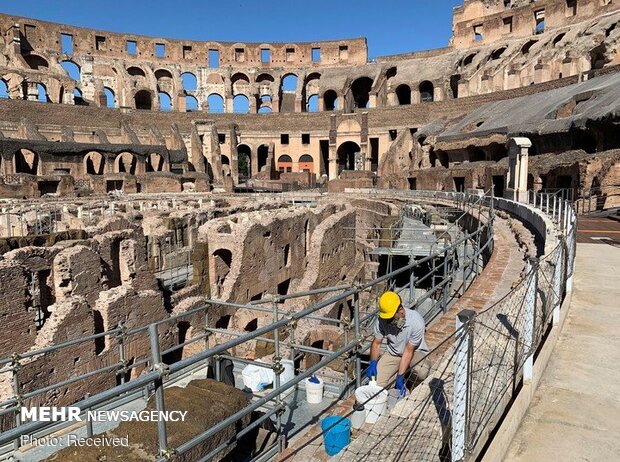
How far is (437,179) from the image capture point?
30.1m

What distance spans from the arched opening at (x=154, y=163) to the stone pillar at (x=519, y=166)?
2557cm

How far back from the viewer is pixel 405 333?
4.62 m

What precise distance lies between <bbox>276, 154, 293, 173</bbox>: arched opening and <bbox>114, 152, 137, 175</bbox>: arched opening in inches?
569

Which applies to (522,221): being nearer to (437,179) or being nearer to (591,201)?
(591,201)

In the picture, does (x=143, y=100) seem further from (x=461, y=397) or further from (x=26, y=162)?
(x=461, y=397)

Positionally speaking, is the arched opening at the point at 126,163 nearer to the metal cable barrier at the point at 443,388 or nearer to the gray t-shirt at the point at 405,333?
the metal cable barrier at the point at 443,388

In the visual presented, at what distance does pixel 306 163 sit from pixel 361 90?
13.3 metres

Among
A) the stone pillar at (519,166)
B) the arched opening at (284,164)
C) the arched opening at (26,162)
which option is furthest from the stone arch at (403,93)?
the arched opening at (26,162)

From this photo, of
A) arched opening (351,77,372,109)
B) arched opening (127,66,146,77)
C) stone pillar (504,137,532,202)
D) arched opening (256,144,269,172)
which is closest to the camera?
stone pillar (504,137,532,202)

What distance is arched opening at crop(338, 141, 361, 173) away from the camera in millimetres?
47781

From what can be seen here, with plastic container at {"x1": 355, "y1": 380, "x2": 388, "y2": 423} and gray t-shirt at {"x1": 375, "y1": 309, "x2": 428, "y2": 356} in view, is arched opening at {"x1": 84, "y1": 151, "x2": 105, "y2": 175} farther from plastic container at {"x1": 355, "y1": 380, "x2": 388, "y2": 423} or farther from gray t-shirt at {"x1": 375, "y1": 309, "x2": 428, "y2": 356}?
plastic container at {"x1": 355, "y1": 380, "x2": 388, "y2": 423}

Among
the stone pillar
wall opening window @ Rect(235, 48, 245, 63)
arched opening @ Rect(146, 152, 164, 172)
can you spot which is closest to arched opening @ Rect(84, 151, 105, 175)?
arched opening @ Rect(146, 152, 164, 172)

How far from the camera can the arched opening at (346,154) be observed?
1881 inches

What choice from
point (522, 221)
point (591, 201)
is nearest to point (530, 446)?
point (522, 221)
